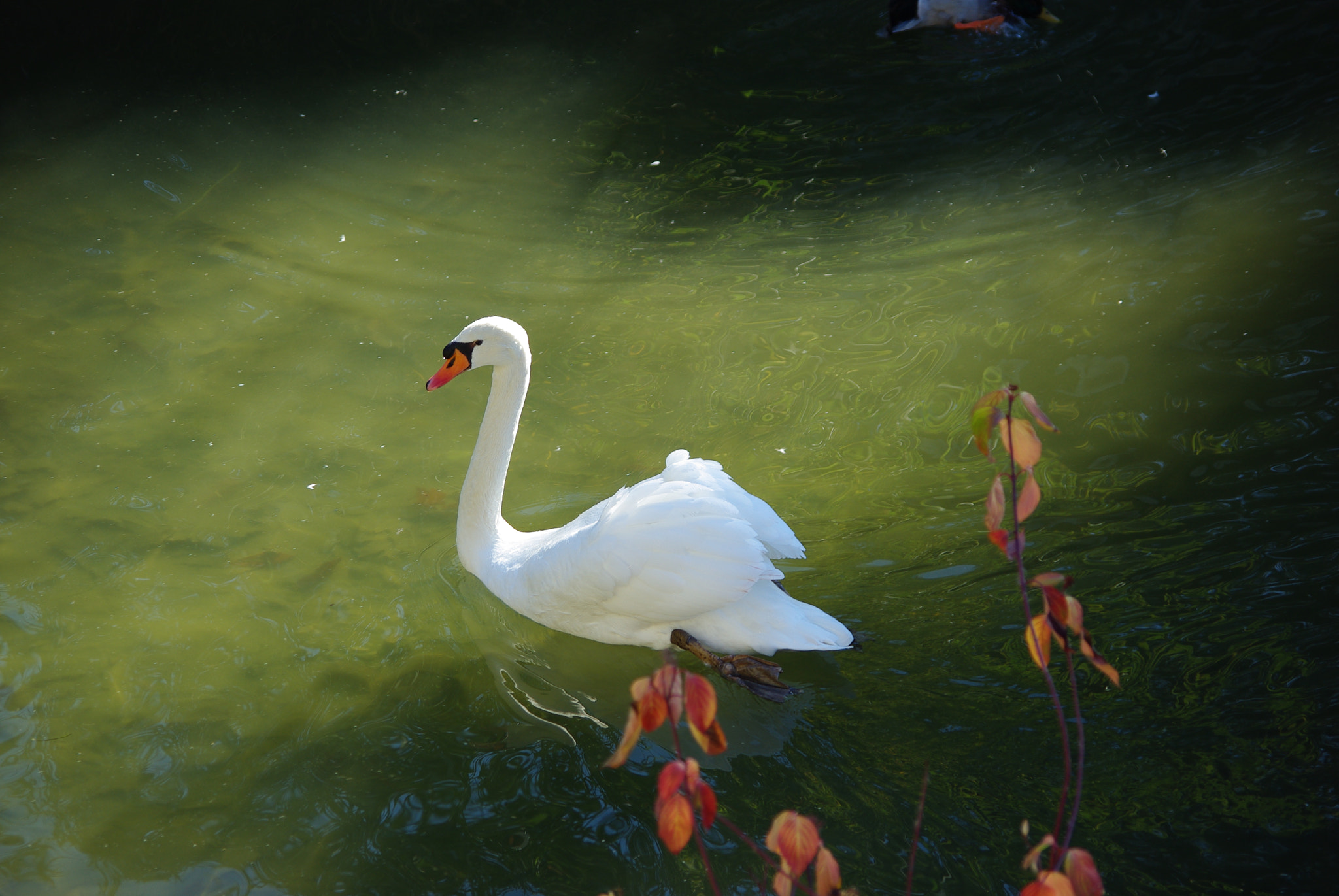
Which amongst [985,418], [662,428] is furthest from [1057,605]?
[662,428]

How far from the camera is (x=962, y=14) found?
7.08 m

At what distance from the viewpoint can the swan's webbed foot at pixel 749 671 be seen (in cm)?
311

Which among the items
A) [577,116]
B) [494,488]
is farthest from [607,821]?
[577,116]

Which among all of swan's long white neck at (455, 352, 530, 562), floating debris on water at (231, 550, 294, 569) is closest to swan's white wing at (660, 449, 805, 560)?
swan's long white neck at (455, 352, 530, 562)

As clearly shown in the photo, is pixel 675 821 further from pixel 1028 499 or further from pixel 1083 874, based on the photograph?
pixel 1028 499

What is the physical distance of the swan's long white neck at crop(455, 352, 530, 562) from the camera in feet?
11.6

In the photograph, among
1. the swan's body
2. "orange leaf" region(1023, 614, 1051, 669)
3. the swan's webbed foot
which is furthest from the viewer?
the swan's webbed foot

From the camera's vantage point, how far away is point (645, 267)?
214 inches

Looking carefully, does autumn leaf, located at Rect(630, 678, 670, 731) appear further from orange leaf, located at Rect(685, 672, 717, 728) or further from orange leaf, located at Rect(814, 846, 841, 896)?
orange leaf, located at Rect(814, 846, 841, 896)

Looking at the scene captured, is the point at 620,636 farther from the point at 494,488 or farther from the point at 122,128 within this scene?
the point at 122,128

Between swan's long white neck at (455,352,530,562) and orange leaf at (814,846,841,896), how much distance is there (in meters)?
2.28

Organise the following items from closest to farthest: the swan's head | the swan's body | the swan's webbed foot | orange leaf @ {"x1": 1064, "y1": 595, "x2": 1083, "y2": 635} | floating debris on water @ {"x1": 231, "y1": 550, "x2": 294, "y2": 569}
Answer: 1. orange leaf @ {"x1": 1064, "y1": 595, "x2": 1083, "y2": 635}
2. the swan's body
3. the swan's webbed foot
4. the swan's head
5. floating debris on water @ {"x1": 231, "y1": 550, "x2": 294, "y2": 569}

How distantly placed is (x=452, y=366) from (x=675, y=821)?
2.43 m

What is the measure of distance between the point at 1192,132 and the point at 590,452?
4264 mm
